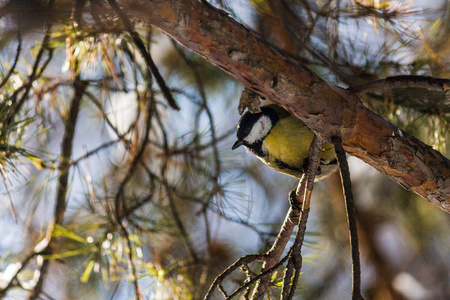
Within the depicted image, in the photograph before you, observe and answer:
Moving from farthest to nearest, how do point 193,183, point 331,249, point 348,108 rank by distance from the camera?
point 331,249 < point 193,183 < point 348,108

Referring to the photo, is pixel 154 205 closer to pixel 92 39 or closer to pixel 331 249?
pixel 92 39

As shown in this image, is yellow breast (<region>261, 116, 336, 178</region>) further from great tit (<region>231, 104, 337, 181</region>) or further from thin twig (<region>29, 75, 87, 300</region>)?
thin twig (<region>29, 75, 87, 300</region>)

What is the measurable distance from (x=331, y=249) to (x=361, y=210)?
0.77 ft

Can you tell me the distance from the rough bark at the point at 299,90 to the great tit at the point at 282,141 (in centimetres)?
20

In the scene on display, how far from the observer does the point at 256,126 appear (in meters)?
1.06

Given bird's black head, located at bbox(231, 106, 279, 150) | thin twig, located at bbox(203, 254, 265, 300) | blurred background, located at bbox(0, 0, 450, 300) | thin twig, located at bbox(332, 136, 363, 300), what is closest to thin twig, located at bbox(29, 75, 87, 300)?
blurred background, located at bbox(0, 0, 450, 300)

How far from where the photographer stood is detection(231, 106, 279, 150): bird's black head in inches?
41.4

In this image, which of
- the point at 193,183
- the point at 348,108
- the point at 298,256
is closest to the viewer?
the point at 298,256

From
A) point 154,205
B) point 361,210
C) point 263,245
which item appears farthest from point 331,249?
point 154,205

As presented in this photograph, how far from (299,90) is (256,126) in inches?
14.6

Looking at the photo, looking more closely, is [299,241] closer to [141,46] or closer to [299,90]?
[299,90]

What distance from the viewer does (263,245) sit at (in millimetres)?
1188

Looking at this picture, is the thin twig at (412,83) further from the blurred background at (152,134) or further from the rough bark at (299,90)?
the blurred background at (152,134)

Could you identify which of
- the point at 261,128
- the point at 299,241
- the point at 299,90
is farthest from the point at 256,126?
the point at 299,241
